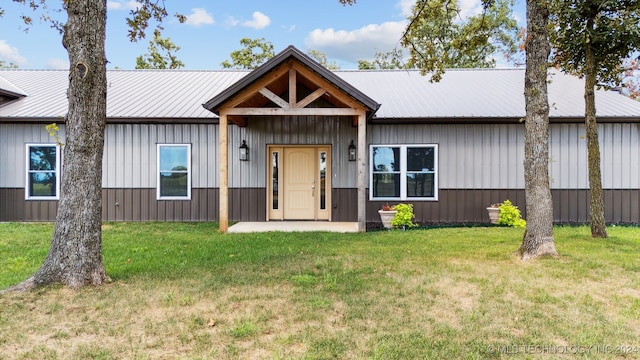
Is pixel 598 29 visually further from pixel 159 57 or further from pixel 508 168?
pixel 159 57

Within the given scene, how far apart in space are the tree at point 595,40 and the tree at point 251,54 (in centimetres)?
2071

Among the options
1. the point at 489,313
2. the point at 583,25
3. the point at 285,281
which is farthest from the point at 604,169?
the point at 285,281

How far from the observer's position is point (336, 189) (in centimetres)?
1052

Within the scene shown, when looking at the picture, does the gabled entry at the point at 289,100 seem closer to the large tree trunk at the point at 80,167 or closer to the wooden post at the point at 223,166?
the wooden post at the point at 223,166

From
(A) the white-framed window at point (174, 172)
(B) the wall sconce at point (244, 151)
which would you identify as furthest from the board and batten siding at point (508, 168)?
(A) the white-framed window at point (174, 172)

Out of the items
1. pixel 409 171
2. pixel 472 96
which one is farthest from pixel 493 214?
pixel 472 96

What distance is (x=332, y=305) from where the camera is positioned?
12.9 feet

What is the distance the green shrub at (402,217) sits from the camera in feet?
31.3

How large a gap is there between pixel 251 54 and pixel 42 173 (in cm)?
1819

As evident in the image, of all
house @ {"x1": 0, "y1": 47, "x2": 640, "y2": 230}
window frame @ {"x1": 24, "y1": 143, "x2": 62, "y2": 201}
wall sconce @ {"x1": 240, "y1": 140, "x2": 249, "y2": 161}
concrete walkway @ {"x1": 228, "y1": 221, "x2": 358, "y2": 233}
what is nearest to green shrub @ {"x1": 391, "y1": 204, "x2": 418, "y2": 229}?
house @ {"x1": 0, "y1": 47, "x2": 640, "y2": 230}

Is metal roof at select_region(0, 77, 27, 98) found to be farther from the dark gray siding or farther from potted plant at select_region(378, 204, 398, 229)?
potted plant at select_region(378, 204, 398, 229)

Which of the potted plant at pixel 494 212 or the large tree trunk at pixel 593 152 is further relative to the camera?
the potted plant at pixel 494 212

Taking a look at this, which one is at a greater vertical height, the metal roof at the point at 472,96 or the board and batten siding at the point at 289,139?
the metal roof at the point at 472,96

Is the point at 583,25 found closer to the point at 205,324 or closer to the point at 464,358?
the point at 464,358
